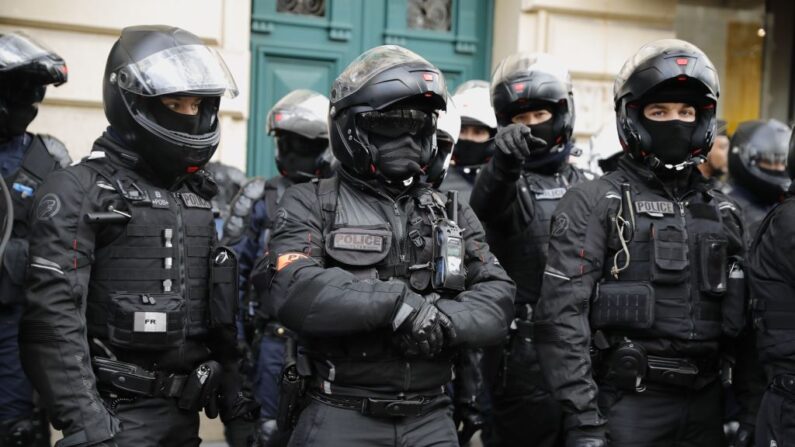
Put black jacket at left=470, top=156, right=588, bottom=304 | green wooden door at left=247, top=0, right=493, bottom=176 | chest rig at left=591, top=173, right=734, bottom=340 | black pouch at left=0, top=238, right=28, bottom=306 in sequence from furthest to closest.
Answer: green wooden door at left=247, top=0, right=493, bottom=176 → black jacket at left=470, top=156, right=588, bottom=304 → black pouch at left=0, top=238, right=28, bottom=306 → chest rig at left=591, top=173, right=734, bottom=340

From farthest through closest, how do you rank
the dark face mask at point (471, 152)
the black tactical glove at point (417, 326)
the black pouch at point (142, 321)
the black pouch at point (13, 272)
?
the dark face mask at point (471, 152) < the black pouch at point (13, 272) < the black pouch at point (142, 321) < the black tactical glove at point (417, 326)

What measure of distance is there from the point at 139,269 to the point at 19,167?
1.61 metres

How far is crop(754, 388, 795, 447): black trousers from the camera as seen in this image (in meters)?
3.89

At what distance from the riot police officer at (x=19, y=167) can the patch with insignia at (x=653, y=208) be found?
2.82 metres

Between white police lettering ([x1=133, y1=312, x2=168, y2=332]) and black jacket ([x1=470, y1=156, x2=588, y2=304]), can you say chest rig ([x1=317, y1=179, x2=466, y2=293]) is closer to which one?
white police lettering ([x1=133, y1=312, x2=168, y2=332])

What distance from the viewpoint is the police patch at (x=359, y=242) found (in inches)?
141

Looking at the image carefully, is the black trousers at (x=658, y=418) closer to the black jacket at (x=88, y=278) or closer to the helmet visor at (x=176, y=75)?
the black jacket at (x=88, y=278)

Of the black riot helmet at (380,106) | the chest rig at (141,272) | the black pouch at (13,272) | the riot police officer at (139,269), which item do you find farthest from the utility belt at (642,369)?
the black pouch at (13,272)

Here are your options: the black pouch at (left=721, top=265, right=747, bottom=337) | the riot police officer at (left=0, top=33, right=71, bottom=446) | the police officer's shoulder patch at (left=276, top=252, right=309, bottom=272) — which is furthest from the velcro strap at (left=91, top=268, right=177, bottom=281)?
the black pouch at (left=721, top=265, right=747, bottom=337)

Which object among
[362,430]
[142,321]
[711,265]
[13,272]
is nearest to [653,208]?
[711,265]

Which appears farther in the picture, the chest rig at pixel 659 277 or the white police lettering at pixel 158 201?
the chest rig at pixel 659 277

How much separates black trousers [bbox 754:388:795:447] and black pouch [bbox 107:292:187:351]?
93.6 inches

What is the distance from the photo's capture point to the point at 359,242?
3576 mm

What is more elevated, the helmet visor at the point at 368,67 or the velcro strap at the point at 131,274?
the helmet visor at the point at 368,67
